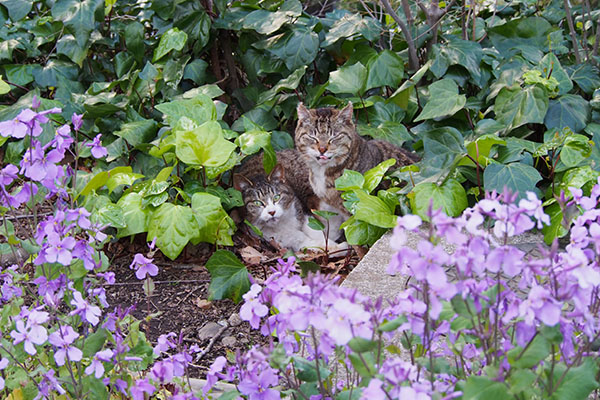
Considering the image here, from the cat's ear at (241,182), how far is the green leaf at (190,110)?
0.39 metres

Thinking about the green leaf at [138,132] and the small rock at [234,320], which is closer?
the small rock at [234,320]

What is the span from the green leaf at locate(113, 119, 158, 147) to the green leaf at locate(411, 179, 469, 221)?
1.65 metres

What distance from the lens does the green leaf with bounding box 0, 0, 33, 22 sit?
185 inches

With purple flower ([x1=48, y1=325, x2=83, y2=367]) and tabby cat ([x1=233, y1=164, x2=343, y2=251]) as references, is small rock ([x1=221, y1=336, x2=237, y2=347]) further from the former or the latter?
purple flower ([x1=48, y1=325, x2=83, y2=367])

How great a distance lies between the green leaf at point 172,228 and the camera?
3246 mm

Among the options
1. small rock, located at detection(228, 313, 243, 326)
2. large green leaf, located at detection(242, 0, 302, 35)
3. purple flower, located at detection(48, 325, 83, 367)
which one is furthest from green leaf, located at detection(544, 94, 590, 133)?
purple flower, located at detection(48, 325, 83, 367)

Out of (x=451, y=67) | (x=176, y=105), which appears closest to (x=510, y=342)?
(x=176, y=105)

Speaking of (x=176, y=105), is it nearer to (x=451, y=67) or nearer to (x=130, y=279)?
(x=130, y=279)

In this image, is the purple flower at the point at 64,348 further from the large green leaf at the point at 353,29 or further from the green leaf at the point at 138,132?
the large green leaf at the point at 353,29

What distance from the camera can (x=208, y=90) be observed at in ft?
13.8

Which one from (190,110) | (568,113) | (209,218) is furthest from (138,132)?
(568,113)

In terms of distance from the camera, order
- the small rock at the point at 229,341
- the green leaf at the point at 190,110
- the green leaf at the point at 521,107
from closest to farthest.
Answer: the small rock at the point at 229,341
the green leaf at the point at 521,107
the green leaf at the point at 190,110

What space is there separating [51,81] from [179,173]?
1.61m

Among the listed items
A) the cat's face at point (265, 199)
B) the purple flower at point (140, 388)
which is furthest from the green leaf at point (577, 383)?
the cat's face at point (265, 199)
